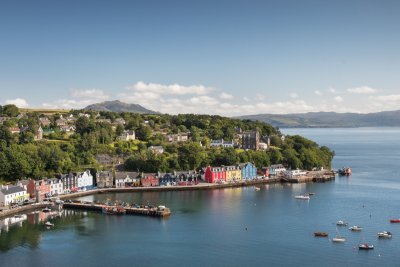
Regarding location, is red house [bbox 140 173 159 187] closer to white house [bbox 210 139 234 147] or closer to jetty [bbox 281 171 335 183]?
jetty [bbox 281 171 335 183]

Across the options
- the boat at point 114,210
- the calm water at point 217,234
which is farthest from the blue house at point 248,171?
the boat at point 114,210

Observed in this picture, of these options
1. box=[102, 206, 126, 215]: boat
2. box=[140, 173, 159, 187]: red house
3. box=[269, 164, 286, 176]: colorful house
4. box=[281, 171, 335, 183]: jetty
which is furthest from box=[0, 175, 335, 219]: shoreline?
box=[102, 206, 126, 215]: boat

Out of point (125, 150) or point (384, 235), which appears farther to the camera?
point (125, 150)

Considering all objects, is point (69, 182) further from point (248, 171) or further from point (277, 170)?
point (277, 170)

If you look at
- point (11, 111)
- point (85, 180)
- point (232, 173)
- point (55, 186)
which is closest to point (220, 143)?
point (232, 173)

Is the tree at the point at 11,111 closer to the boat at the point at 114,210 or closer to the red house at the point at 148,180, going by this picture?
the red house at the point at 148,180

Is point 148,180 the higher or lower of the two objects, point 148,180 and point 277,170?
the lower

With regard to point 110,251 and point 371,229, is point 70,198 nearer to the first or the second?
point 110,251
